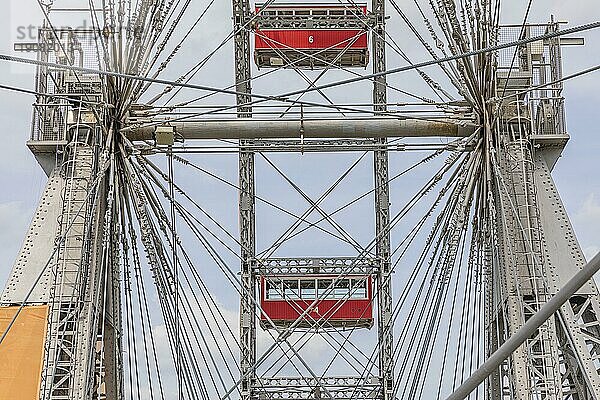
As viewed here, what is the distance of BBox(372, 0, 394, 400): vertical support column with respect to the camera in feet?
76.6

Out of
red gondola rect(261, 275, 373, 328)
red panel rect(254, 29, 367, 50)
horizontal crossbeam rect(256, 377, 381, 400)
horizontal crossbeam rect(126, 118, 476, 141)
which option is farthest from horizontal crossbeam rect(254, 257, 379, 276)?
horizontal crossbeam rect(126, 118, 476, 141)

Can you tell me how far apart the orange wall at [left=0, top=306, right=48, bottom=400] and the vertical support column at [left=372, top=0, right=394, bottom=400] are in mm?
8997

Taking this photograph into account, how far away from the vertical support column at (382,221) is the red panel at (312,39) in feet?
1.52

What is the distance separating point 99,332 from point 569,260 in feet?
20.7

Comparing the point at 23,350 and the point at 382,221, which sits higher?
the point at 382,221

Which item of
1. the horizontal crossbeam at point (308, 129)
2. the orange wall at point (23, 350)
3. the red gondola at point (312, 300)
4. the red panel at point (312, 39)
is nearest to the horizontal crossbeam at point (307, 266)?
the red gondola at point (312, 300)

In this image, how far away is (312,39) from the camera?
80.7 ft

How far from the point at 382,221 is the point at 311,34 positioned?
401 centimetres

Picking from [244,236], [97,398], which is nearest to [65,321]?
[97,398]

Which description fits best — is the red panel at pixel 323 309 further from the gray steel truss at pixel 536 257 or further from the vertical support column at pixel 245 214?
the gray steel truss at pixel 536 257

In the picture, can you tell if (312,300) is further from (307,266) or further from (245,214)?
(245,214)

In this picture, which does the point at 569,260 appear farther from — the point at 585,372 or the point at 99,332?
the point at 99,332

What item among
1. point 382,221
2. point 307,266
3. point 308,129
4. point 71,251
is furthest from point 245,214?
point 71,251

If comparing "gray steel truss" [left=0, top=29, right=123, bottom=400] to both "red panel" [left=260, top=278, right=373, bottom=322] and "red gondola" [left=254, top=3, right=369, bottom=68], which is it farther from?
"red gondola" [left=254, top=3, right=369, bottom=68]
